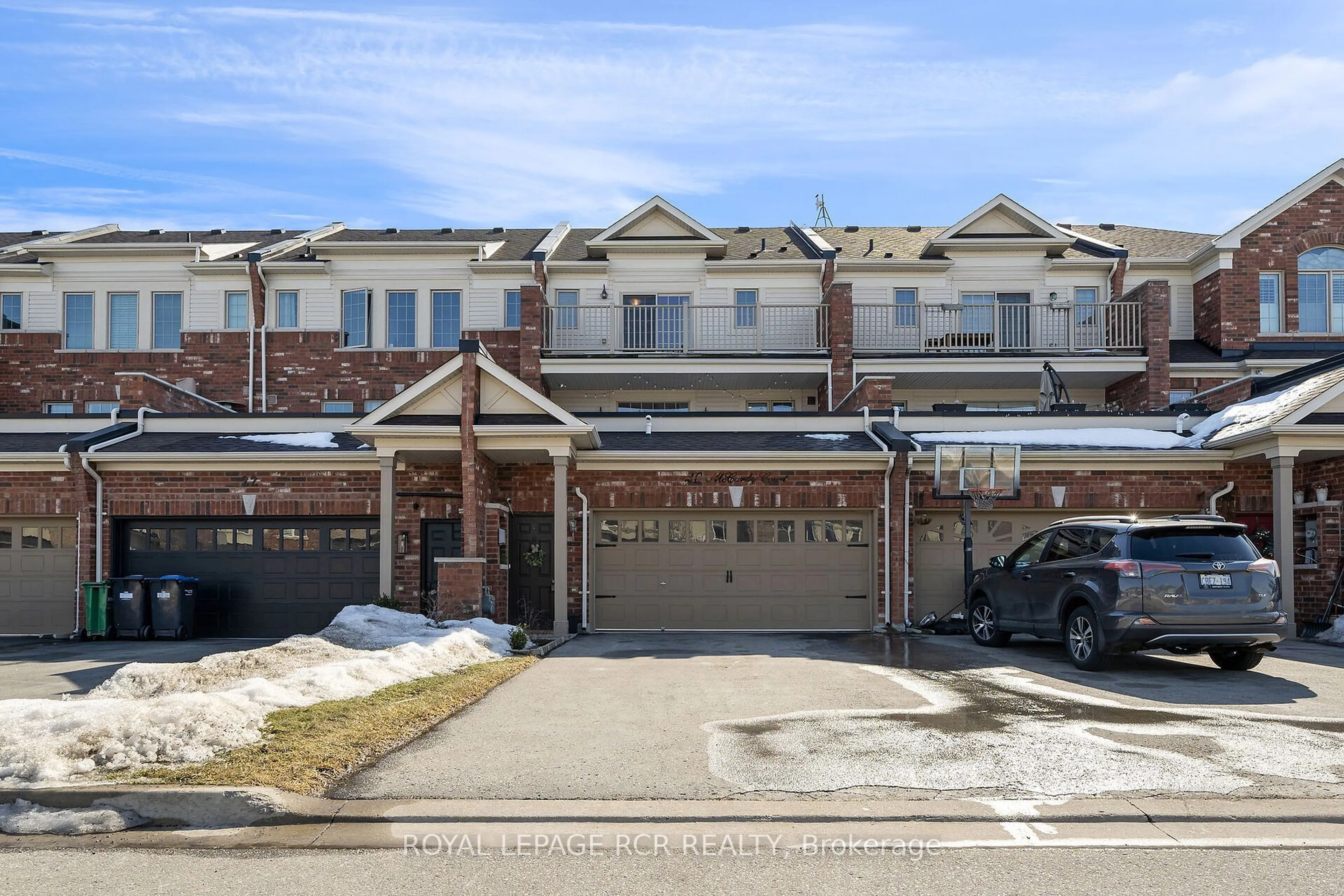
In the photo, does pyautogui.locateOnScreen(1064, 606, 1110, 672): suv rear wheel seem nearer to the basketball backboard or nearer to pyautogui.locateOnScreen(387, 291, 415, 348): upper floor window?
the basketball backboard

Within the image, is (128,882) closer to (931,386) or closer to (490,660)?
(490,660)

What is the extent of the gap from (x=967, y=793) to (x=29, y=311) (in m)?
25.2

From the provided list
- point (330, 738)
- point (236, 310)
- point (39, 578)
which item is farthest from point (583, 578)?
point (236, 310)

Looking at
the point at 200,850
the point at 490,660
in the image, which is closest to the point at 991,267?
the point at 490,660

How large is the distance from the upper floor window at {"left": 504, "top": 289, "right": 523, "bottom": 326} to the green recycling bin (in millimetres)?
10696

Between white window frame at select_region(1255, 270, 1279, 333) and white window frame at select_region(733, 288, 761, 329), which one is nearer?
white window frame at select_region(1255, 270, 1279, 333)

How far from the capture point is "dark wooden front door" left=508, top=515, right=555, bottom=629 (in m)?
17.0

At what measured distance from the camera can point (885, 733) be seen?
7625 millimetres

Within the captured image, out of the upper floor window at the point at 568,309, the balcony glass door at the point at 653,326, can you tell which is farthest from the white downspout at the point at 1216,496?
the upper floor window at the point at 568,309

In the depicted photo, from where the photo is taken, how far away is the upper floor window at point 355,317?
23.7 metres

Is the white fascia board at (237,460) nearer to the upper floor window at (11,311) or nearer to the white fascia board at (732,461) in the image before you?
the white fascia board at (732,461)

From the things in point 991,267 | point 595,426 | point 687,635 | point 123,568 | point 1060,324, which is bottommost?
point 687,635

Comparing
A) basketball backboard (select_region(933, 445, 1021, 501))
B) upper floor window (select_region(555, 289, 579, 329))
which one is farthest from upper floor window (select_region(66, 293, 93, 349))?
basketball backboard (select_region(933, 445, 1021, 501))

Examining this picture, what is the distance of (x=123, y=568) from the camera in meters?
16.8
